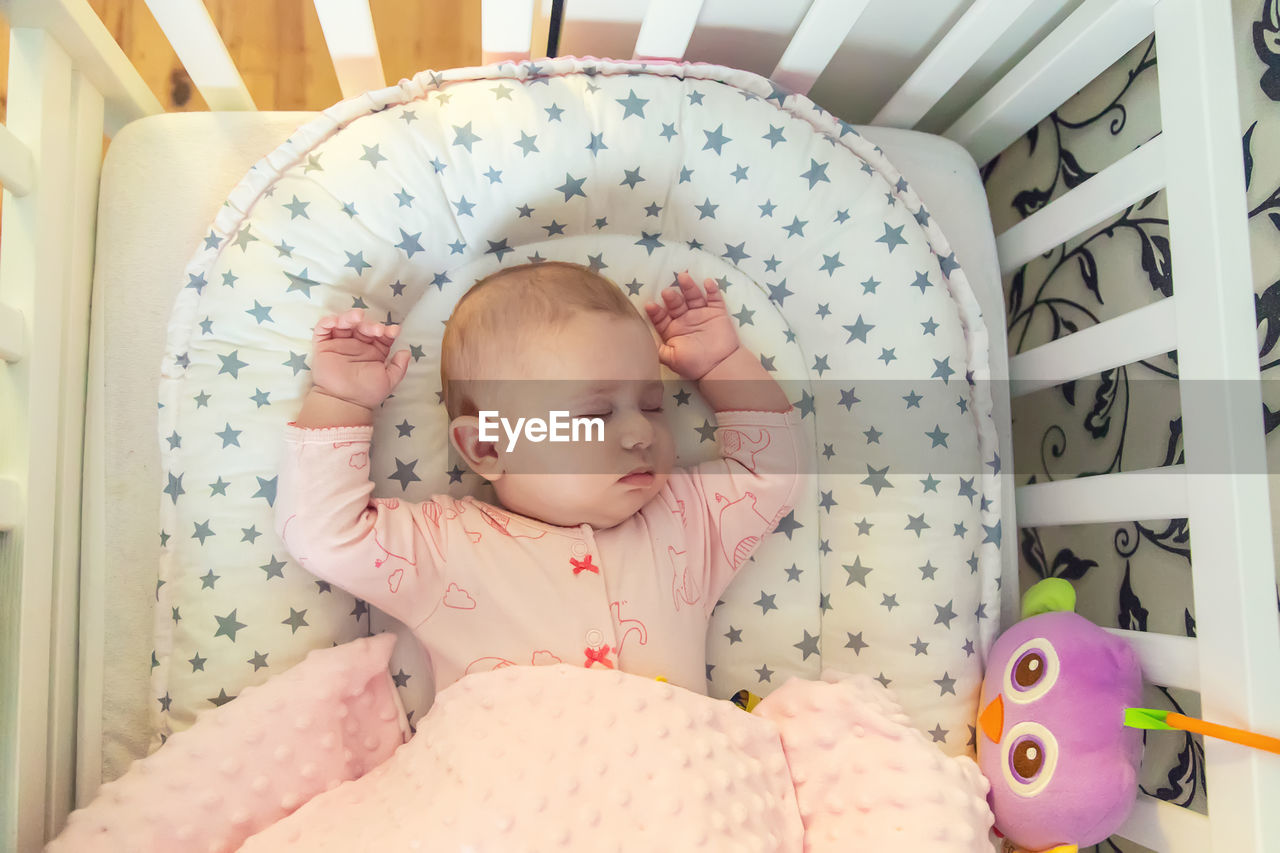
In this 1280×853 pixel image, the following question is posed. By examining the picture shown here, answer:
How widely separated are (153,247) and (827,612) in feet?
2.99

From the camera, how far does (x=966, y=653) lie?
3.39ft

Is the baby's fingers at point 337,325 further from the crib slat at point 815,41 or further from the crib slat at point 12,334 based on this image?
the crib slat at point 815,41

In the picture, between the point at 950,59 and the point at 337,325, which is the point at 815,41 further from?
the point at 337,325

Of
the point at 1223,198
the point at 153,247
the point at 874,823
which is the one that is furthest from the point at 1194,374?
the point at 153,247

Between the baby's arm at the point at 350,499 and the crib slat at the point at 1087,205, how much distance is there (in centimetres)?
80

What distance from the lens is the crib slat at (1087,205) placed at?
927mm

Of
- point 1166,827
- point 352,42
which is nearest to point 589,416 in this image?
point 352,42

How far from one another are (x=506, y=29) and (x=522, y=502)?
0.53 metres

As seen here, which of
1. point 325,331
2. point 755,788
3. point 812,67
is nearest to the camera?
point 755,788

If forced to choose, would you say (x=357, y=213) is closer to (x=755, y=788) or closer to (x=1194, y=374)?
(x=755, y=788)

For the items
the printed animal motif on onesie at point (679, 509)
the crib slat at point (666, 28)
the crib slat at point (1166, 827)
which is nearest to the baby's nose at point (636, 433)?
the printed animal motif on onesie at point (679, 509)

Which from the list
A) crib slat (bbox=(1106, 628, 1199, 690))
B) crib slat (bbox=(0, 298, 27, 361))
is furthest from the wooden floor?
crib slat (bbox=(1106, 628, 1199, 690))

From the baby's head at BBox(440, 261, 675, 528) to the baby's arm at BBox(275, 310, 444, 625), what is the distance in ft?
0.31

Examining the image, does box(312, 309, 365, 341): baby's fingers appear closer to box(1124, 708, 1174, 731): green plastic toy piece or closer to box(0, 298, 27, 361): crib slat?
box(0, 298, 27, 361): crib slat
